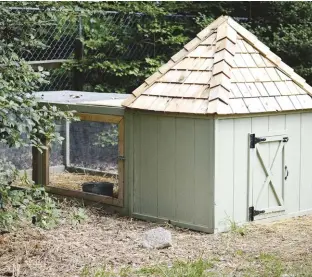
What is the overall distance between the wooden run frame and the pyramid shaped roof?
0.33 meters

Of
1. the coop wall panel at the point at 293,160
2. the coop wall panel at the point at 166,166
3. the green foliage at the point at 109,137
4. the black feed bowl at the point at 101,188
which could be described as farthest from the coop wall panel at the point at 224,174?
the black feed bowl at the point at 101,188

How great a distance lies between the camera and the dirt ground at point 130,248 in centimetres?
591

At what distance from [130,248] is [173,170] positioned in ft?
3.68

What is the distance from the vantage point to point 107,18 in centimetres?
1106

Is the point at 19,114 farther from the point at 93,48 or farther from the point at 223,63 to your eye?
the point at 93,48

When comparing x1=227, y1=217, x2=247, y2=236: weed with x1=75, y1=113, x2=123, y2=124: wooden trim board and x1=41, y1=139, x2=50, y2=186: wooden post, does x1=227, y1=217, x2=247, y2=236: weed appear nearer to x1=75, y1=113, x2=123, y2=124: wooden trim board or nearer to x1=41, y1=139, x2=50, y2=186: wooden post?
x1=75, y1=113, x2=123, y2=124: wooden trim board

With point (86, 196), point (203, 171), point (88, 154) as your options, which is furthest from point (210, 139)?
point (88, 154)

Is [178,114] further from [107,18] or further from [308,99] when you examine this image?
[107,18]

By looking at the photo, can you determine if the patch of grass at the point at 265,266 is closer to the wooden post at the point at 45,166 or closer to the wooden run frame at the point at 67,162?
the wooden run frame at the point at 67,162

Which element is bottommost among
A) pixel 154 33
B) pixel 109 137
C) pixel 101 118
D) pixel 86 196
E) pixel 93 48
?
pixel 86 196

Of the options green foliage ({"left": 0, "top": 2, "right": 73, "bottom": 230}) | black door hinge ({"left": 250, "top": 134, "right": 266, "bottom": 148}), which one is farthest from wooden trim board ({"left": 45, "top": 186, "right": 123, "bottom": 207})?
black door hinge ({"left": 250, "top": 134, "right": 266, "bottom": 148})

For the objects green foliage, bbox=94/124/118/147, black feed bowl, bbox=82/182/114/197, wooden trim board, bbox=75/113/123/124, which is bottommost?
black feed bowl, bbox=82/182/114/197

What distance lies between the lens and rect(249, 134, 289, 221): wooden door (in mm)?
7300

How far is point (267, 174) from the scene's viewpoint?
24.4 ft
